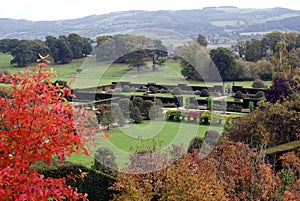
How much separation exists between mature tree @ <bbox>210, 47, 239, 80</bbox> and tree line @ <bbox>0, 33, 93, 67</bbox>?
17.3 meters

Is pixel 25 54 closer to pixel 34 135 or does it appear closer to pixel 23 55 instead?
pixel 23 55

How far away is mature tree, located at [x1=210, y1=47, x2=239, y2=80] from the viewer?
41.4 m

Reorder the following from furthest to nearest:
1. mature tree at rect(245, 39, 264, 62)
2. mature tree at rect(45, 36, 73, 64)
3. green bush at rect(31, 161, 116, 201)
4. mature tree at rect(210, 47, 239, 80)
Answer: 1. mature tree at rect(245, 39, 264, 62)
2. mature tree at rect(45, 36, 73, 64)
3. mature tree at rect(210, 47, 239, 80)
4. green bush at rect(31, 161, 116, 201)

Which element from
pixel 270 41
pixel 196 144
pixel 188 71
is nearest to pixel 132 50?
pixel 188 71

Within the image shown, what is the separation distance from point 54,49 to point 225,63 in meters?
20.0

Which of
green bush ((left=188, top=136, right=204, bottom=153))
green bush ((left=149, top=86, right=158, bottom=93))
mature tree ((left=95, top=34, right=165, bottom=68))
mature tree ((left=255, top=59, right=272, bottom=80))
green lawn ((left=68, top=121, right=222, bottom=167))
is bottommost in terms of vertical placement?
mature tree ((left=255, top=59, right=272, bottom=80))

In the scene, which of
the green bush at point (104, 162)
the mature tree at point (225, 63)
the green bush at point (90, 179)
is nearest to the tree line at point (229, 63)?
the mature tree at point (225, 63)

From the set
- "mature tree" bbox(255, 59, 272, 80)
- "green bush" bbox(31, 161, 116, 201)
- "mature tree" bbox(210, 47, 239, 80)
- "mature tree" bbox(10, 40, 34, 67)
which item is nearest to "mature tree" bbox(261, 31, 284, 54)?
"mature tree" bbox(255, 59, 272, 80)

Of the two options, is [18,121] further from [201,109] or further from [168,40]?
[201,109]

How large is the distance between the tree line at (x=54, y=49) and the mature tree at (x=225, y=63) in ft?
56.6

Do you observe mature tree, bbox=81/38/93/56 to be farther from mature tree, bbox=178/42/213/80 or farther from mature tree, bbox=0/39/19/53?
mature tree, bbox=178/42/213/80

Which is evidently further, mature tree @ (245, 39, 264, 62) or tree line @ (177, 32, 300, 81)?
mature tree @ (245, 39, 264, 62)

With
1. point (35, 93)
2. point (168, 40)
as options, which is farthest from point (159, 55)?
point (35, 93)

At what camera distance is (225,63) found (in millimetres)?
41781
